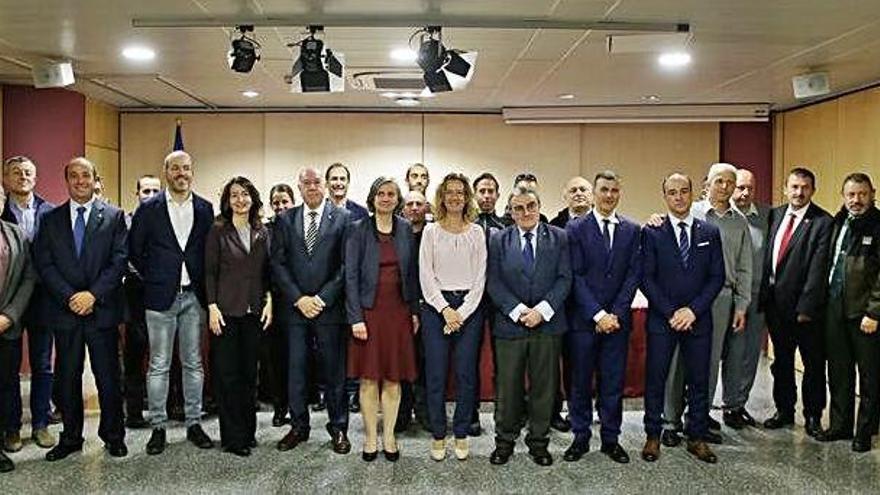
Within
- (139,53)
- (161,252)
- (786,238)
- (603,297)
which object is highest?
(139,53)

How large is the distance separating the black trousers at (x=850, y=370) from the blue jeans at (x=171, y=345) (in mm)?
3638

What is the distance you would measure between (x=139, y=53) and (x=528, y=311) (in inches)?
132

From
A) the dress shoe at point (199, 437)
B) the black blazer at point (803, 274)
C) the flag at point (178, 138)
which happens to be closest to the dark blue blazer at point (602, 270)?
the black blazer at point (803, 274)

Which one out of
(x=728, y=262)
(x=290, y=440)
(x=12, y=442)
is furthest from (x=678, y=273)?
(x=12, y=442)

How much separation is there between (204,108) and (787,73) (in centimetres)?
578

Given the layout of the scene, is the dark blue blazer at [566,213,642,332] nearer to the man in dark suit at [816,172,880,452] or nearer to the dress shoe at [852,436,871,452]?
the man in dark suit at [816,172,880,452]

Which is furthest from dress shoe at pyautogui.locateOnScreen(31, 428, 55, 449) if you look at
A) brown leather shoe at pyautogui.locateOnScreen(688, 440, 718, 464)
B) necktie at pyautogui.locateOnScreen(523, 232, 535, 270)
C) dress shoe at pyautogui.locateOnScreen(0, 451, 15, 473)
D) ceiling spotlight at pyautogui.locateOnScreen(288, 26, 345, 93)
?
brown leather shoe at pyautogui.locateOnScreen(688, 440, 718, 464)

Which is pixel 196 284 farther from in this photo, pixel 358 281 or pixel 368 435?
pixel 368 435

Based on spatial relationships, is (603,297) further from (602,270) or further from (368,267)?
(368,267)

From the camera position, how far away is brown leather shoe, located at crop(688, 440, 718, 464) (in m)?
4.71

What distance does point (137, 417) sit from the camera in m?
5.36

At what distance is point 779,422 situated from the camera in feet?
17.9

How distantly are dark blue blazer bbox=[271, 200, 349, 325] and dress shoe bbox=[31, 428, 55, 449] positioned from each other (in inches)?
60.5

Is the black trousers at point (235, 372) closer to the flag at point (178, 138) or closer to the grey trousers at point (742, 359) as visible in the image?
the grey trousers at point (742, 359)
